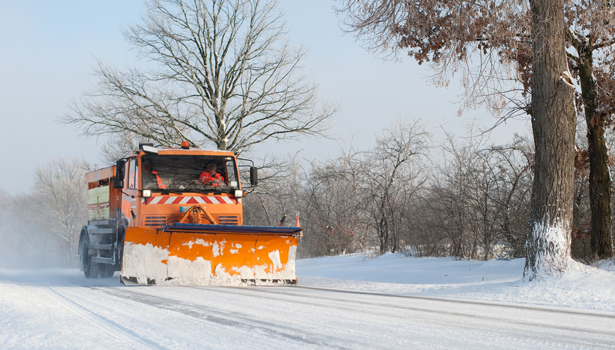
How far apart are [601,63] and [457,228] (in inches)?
228

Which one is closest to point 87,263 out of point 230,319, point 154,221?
point 154,221

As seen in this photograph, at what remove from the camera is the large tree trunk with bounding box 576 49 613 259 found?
10531 millimetres

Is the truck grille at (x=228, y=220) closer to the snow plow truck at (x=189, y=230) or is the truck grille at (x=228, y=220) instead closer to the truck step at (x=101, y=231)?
the snow plow truck at (x=189, y=230)

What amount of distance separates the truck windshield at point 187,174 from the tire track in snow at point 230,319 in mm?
2991

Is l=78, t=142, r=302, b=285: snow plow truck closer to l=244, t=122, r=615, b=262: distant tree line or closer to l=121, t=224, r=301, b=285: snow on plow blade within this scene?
l=121, t=224, r=301, b=285: snow on plow blade

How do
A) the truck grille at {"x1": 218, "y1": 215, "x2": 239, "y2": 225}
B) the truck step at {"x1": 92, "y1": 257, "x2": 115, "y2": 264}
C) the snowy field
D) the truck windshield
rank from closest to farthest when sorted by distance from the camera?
the snowy field, the truck windshield, the truck grille at {"x1": 218, "y1": 215, "x2": 239, "y2": 225}, the truck step at {"x1": 92, "y1": 257, "x2": 115, "y2": 264}

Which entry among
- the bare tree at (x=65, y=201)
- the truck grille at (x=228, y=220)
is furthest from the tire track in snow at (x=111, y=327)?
the bare tree at (x=65, y=201)

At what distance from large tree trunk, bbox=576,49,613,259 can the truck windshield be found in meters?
7.70

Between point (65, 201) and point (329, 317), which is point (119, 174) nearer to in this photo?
point (329, 317)

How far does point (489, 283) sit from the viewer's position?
343 inches

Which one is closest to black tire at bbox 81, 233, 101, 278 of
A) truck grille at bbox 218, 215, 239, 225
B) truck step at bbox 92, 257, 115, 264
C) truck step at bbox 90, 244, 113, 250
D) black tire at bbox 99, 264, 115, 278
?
black tire at bbox 99, 264, 115, 278

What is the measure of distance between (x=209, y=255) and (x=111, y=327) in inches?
187

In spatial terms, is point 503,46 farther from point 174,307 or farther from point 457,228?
point 174,307

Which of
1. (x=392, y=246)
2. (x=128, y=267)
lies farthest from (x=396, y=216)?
(x=128, y=267)
